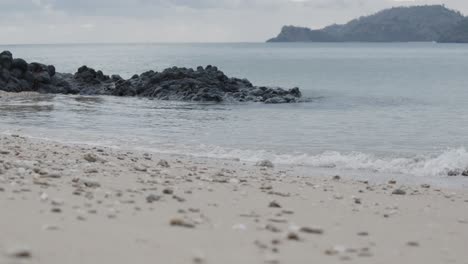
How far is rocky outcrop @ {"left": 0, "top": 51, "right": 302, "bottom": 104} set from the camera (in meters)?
43.0

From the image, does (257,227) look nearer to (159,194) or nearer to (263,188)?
(159,194)

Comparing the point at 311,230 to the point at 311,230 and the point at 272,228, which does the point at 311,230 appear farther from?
the point at 272,228

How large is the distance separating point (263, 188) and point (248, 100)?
32030 mm

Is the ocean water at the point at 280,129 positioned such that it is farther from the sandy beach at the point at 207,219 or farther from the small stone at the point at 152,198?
the small stone at the point at 152,198

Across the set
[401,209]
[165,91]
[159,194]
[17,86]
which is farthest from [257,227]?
[17,86]

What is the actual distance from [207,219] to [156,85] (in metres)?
39.8

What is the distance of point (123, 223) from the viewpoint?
252 inches

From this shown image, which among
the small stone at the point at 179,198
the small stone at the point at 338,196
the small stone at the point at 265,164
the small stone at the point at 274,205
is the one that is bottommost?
the small stone at the point at 265,164

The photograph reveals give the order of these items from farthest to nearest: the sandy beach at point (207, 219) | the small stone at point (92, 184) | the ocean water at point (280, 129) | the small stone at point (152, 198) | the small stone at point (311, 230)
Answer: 1. the ocean water at point (280, 129)
2. the small stone at point (92, 184)
3. the small stone at point (152, 198)
4. the small stone at point (311, 230)
5. the sandy beach at point (207, 219)

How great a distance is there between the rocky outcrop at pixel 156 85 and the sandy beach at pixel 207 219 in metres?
30.6

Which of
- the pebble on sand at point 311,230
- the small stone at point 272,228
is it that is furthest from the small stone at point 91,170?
the pebble on sand at point 311,230

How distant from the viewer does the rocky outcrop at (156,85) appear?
141 ft

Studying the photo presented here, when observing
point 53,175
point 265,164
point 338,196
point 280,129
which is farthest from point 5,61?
point 338,196

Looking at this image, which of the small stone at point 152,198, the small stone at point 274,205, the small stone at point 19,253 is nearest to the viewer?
the small stone at point 19,253
